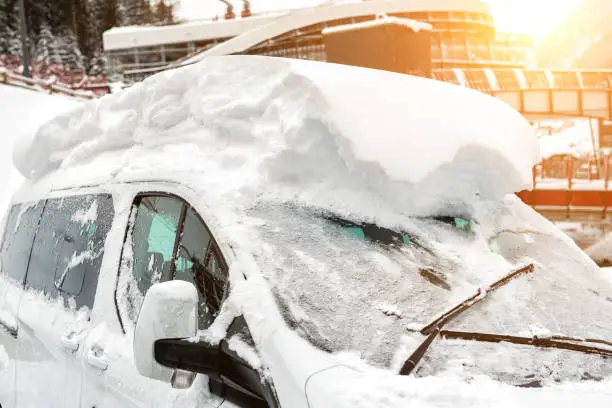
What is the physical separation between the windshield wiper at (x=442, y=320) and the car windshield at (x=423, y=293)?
0.01m

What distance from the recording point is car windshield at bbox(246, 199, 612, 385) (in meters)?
1.75

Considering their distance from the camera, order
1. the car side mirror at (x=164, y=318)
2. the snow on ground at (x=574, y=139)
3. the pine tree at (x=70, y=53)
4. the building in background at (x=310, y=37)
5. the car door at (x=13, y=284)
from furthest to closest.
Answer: the pine tree at (x=70, y=53) < the building in background at (x=310, y=37) < the snow on ground at (x=574, y=139) < the car door at (x=13, y=284) < the car side mirror at (x=164, y=318)

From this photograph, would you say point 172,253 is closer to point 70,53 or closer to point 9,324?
point 9,324

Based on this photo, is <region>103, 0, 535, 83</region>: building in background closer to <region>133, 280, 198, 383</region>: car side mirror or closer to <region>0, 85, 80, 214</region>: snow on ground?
<region>0, 85, 80, 214</region>: snow on ground

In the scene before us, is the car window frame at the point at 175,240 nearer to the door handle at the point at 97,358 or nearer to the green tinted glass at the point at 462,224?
the door handle at the point at 97,358

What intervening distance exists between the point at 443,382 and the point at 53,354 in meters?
1.90

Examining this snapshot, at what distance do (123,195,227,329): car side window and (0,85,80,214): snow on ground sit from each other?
1649 centimetres

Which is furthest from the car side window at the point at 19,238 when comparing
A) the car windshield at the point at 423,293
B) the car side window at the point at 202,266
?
the car windshield at the point at 423,293

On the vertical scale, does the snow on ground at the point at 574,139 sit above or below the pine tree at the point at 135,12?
below

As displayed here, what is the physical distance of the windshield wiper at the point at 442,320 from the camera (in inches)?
67.0

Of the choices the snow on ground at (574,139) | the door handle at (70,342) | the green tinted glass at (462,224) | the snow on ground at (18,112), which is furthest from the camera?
the snow on ground at (574,139)

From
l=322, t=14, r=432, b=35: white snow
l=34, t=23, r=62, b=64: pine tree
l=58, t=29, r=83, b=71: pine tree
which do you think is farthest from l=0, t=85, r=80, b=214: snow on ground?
l=58, t=29, r=83, b=71: pine tree

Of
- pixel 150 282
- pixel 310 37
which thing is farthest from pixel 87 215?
pixel 310 37

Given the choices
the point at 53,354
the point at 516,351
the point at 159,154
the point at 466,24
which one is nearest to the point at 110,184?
the point at 159,154
